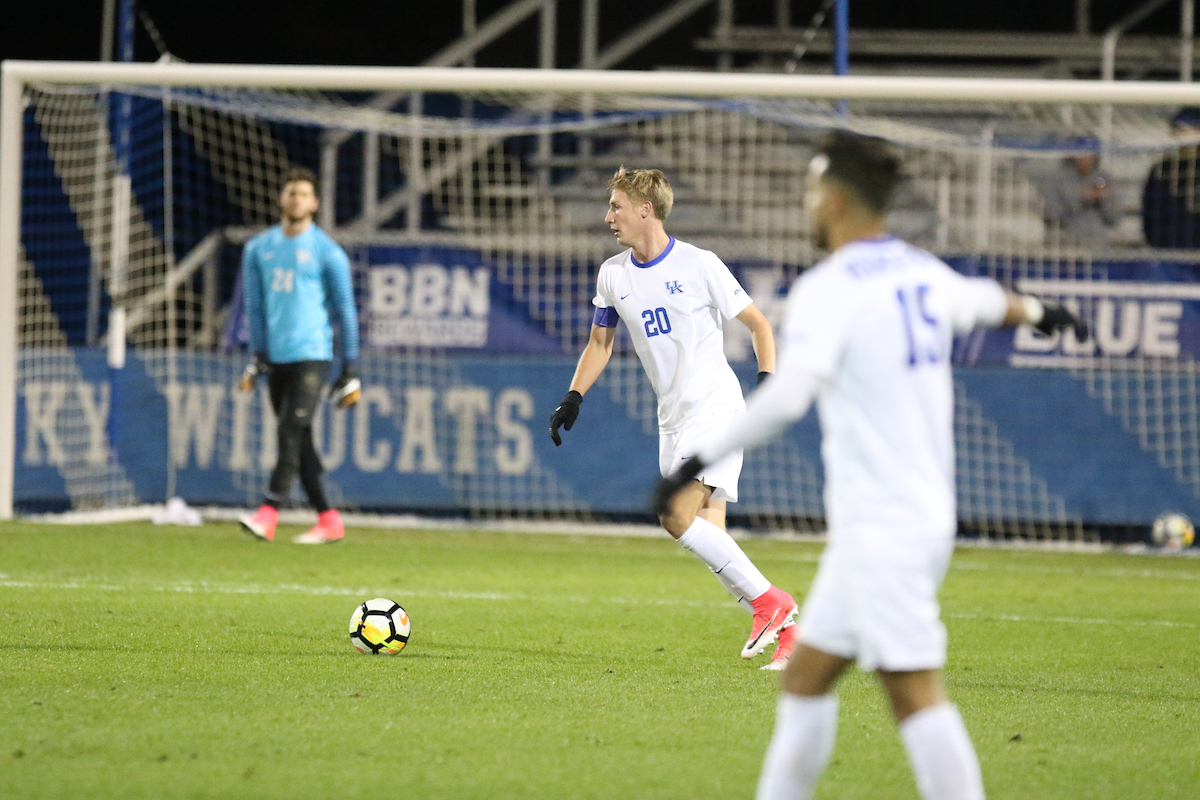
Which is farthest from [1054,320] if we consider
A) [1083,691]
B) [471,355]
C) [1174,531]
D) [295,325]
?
[471,355]

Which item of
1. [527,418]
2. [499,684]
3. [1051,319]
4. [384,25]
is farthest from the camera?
[384,25]

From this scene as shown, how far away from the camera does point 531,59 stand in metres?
18.5

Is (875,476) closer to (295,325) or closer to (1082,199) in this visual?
(295,325)

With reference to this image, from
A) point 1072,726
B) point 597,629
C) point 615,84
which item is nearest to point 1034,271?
point 615,84

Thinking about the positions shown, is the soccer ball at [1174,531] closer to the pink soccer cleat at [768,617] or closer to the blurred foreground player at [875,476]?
the pink soccer cleat at [768,617]

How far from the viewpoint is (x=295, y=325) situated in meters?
10.8

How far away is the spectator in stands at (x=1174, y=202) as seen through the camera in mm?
14766

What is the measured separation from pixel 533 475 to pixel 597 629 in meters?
5.40

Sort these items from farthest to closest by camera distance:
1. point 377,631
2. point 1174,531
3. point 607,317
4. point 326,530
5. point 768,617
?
1. point 1174,531
2. point 326,530
3. point 607,317
4. point 768,617
5. point 377,631

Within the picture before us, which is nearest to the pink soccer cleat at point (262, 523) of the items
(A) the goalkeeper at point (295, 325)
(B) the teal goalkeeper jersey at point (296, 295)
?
(A) the goalkeeper at point (295, 325)

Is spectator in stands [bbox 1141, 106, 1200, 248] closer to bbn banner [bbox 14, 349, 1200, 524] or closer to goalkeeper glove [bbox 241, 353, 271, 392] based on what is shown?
bbn banner [bbox 14, 349, 1200, 524]

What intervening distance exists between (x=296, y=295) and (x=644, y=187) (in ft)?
14.6

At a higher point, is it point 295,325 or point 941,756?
point 295,325

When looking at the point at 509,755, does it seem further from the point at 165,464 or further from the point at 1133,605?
the point at 165,464
